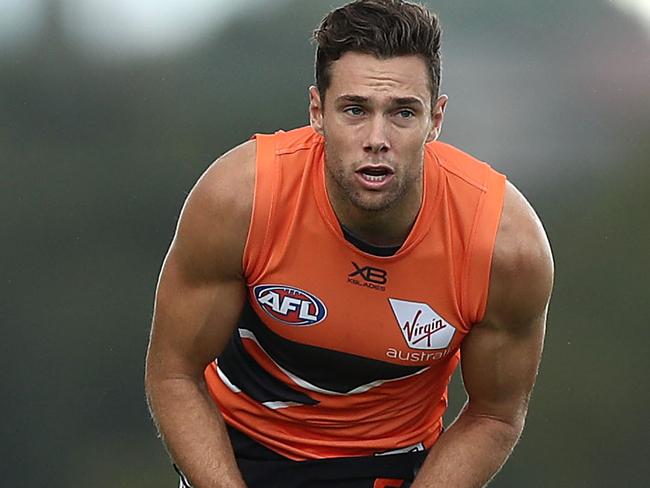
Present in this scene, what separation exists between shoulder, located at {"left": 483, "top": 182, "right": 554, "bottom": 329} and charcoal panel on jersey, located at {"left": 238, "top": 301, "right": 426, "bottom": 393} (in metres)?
0.21

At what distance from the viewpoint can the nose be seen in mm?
2014

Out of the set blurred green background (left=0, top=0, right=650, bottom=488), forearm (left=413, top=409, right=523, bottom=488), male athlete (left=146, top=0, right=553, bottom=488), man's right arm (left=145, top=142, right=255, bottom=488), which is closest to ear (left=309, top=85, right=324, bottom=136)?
male athlete (left=146, top=0, right=553, bottom=488)

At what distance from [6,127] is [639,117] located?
59.6 inches

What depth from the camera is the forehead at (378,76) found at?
6.74ft

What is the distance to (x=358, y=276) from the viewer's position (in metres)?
2.21

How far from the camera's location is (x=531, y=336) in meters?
2.28

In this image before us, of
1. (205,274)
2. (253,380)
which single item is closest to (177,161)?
(253,380)

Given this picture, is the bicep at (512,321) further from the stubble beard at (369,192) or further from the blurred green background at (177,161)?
the blurred green background at (177,161)

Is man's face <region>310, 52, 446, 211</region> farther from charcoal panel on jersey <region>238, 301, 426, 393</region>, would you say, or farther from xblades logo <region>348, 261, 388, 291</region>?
charcoal panel on jersey <region>238, 301, 426, 393</region>

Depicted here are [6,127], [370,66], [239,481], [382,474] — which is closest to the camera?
[370,66]

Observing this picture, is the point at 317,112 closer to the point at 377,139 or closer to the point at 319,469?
the point at 377,139

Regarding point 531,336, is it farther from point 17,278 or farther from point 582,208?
point 17,278

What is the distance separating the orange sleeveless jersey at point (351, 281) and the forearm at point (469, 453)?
0.13 m

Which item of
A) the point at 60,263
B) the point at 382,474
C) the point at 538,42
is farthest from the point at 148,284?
the point at 538,42
